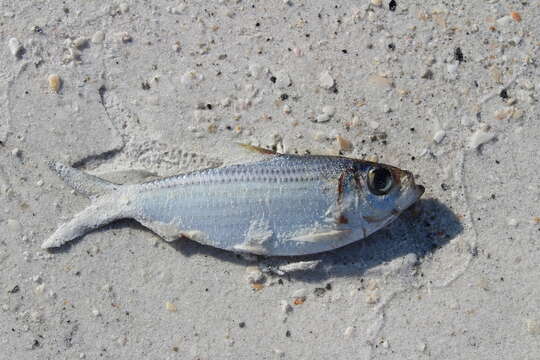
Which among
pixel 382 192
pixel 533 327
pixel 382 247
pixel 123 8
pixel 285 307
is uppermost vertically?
pixel 123 8

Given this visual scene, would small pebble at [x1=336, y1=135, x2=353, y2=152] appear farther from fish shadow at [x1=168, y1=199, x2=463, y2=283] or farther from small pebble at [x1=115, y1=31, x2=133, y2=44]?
small pebble at [x1=115, y1=31, x2=133, y2=44]

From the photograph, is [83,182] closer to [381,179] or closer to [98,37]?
[98,37]

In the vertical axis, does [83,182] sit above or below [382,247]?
above

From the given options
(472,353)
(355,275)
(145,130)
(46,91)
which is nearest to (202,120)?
(145,130)

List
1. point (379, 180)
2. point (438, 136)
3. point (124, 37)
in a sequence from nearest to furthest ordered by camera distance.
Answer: point (379, 180) → point (438, 136) → point (124, 37)

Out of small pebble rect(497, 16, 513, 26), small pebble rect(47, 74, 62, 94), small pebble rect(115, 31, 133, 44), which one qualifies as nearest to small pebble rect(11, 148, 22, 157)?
small pebble rect(47, 74, 62, 94)

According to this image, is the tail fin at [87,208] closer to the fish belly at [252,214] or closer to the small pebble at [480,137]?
the fish belly at [252,214]

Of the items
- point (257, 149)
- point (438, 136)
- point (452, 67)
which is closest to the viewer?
point (257, 149)

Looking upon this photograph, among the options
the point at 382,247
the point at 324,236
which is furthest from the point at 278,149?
the point at 382,247
